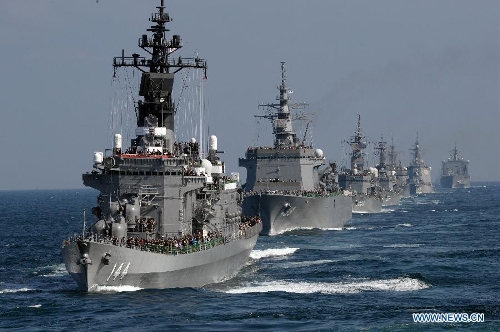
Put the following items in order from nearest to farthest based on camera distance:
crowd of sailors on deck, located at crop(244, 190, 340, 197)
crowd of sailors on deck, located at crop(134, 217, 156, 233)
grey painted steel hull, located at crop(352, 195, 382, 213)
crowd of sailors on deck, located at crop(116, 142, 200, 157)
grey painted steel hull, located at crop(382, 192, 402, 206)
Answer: crowd of sailors on deck, located at crop(134, 217, 156, 233)
crowd of sailors on deck, located at crop(116, 142, 200, 157)
crowd of sailors on deck, located at crop(244, 190, 340, 197)
grey painted steel hull, located at crop(352, 195, 382, 213)
grey painted steel hull, located at crop(382, 192, 402, 206)

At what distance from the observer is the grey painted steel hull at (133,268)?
131ft

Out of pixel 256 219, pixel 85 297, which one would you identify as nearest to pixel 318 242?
pixel 256 219

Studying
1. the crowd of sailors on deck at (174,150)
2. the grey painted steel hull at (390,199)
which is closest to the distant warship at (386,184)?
the grey painted steel hull at (390,199)

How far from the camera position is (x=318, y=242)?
76688 mm

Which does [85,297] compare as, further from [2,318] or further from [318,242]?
[318,242]

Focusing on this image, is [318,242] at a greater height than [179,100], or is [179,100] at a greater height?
[179,100]

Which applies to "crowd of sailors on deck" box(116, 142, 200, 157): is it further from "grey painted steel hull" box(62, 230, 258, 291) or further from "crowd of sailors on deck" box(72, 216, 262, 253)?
"grey painted steel hull" box(62, 230, 258, 291)

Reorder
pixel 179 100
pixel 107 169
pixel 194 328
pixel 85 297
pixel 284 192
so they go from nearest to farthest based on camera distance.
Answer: pixel 194 328, pixel 85 297, pixel 107 169, pixel 179 100, pixel 284 192

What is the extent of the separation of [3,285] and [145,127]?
1070 centimetres

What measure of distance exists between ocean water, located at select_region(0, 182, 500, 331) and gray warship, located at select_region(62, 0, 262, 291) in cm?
97

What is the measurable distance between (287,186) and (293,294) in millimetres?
49867

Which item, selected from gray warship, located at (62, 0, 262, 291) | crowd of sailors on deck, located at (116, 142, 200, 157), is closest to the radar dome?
gray warship, located at (62, 0, 262, 291)

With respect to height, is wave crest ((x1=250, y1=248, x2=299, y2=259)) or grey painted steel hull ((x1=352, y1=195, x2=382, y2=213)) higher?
grey painted steel hull ((x1=352, y1=195, x2=382, y2=213))

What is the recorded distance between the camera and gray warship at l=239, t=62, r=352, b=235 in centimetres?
8712
